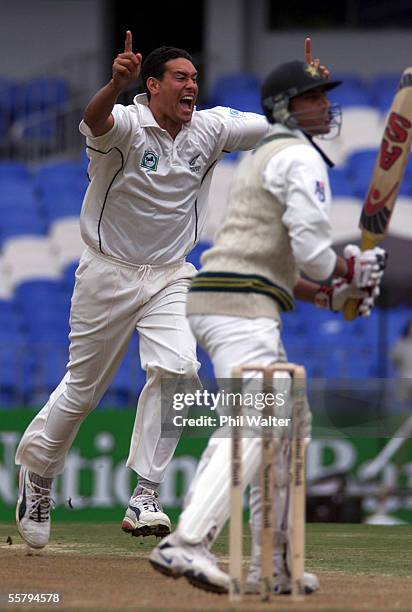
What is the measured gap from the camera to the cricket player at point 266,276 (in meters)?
5.50

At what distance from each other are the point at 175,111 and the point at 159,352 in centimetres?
121

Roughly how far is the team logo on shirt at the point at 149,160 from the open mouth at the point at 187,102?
0.28 meters

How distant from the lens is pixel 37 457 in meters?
7.44

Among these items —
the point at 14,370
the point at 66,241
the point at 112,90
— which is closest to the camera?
the point at 112,90

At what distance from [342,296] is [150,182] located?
162 cm

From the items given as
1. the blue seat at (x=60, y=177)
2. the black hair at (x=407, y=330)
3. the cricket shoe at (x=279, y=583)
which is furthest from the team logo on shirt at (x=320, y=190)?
the blue seat at (x=60, y=177)

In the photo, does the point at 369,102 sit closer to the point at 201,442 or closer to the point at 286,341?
the point at 286,341

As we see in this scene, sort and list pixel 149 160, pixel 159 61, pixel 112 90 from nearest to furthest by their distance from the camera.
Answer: pixel 112 90 < pixel 149 160 < pixel 159 61

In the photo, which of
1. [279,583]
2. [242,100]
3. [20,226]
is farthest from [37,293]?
[279,583]

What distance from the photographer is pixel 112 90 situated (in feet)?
21.6

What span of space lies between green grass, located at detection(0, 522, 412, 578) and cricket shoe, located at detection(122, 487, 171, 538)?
310mm

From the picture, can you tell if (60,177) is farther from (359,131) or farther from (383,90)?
(383,90)

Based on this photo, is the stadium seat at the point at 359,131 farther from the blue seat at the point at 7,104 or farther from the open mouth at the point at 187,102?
the open mouth at the point at 187,102

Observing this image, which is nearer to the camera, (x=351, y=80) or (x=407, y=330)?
(x=407, y=330)
